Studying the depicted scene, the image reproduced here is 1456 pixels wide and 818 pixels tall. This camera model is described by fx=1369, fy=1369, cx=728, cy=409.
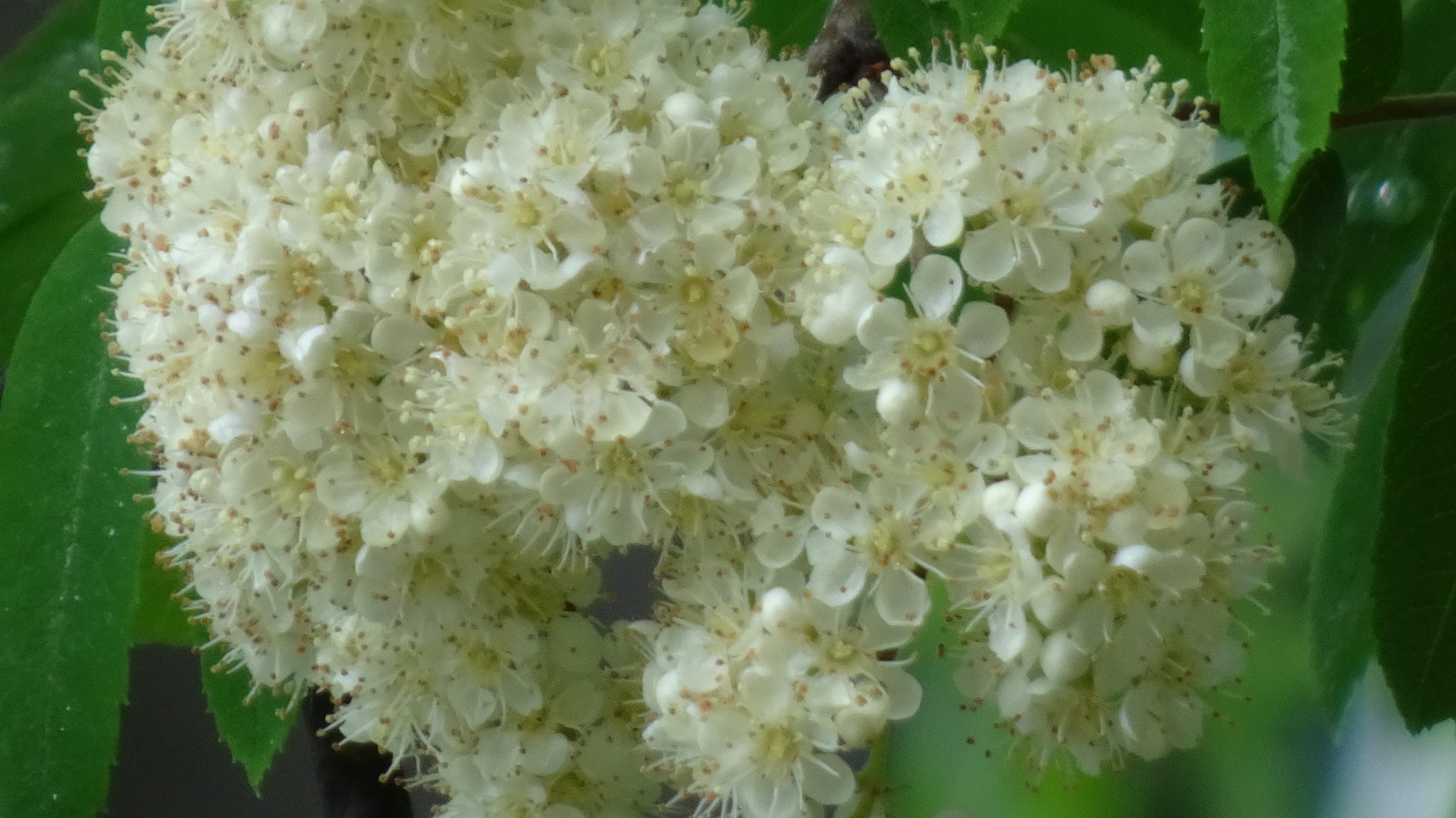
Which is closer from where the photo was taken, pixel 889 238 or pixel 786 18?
pixel 889 238

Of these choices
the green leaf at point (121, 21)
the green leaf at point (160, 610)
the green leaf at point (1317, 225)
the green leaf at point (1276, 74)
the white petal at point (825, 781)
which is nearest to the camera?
the green leaf at point (1276, 74)

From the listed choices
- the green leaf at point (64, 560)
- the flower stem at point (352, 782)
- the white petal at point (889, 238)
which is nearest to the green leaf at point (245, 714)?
the green leaf at point (64, 560)

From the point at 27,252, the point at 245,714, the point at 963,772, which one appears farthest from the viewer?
the point at 963,772

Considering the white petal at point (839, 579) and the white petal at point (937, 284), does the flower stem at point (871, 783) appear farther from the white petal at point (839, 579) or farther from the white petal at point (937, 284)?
the white petal at point (937, 284)

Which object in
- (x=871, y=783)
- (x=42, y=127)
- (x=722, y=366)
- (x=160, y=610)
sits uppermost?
(x=722, y=366)

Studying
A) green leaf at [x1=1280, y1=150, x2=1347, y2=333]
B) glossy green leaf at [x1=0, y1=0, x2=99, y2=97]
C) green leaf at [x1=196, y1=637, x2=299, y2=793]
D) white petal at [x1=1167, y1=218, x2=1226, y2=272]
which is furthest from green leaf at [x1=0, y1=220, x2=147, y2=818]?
green leaf at [x1=1280, y1=150, x2=1347, y2=333]

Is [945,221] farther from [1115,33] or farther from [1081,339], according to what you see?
[1115,33]

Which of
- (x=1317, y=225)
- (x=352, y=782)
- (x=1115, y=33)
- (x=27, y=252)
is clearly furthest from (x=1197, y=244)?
(x=27, y=252)

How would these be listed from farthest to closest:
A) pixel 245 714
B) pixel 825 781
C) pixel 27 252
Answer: pixel 27 252, pixel 245 714, pixel 825 781
